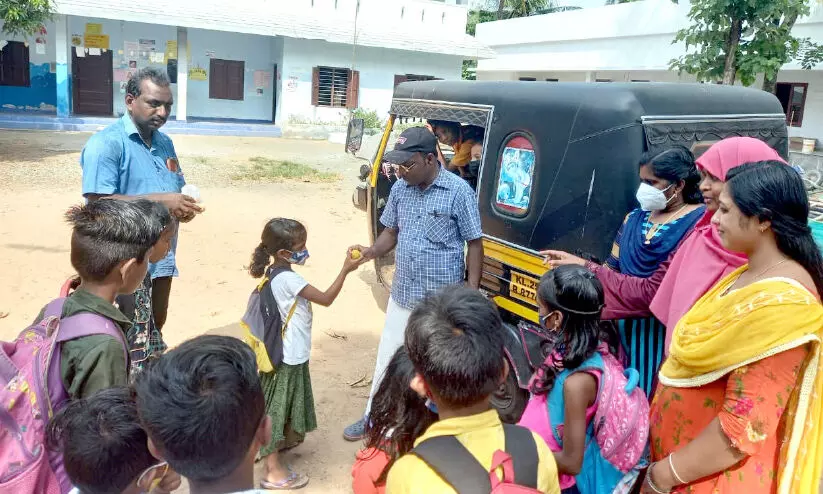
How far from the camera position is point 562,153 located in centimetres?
341

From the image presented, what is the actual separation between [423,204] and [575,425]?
5.27 feet

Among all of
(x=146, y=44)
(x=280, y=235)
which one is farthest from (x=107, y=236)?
(x=146, y=44)

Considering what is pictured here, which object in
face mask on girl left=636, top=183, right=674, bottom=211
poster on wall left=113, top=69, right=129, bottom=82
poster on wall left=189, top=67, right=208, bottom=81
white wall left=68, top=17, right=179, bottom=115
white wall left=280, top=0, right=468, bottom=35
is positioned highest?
white wall left=280, top=0, right=468, bottom=35

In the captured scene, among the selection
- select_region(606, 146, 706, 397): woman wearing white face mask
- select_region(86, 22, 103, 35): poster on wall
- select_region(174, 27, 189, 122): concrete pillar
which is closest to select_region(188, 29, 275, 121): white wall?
select_region(174, 27, 189, 122): concrete pillar

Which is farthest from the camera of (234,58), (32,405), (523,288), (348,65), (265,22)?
(234,58)

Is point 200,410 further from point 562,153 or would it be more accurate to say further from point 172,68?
point 172,68

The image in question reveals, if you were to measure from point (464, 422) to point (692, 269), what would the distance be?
1.27 meters

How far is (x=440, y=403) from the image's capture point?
1.54 metres

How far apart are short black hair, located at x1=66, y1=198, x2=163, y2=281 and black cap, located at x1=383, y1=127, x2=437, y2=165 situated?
141 cm

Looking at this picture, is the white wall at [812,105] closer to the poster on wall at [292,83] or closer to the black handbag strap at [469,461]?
the poster on wall at [292,83]

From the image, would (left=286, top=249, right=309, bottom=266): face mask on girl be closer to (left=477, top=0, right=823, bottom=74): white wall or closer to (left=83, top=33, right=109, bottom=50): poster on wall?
(left=477, top=0, right=823, bottom=74): white wall

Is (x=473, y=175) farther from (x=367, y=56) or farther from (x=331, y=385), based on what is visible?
(x=367, y=56)

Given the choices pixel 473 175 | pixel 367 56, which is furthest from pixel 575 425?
pixel 367 56

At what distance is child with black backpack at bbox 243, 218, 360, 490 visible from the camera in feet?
10.3
